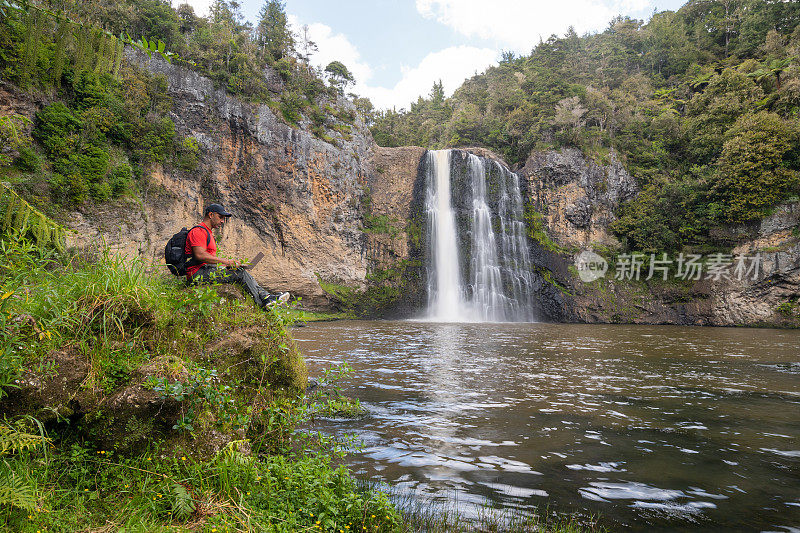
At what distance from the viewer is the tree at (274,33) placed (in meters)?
35.4

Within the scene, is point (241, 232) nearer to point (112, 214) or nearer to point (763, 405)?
point (112, 214)

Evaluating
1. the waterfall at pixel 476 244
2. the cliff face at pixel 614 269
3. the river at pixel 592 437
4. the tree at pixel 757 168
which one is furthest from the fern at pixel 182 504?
the tree at pixel 757 168

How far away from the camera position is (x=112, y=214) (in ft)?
66.1

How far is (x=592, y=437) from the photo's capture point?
17.0 feet

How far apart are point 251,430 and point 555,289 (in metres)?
28.9

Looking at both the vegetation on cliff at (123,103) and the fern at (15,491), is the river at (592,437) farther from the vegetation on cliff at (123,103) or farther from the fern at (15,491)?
the vegetation on cliff at (123,103)

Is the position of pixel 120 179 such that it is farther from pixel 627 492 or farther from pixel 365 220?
pixel 627 492

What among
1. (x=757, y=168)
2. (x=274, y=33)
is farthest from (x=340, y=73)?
(x=757, y=168)

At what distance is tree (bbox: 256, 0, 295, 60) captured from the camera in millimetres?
35375

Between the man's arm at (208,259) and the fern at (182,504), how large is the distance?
8.37ft

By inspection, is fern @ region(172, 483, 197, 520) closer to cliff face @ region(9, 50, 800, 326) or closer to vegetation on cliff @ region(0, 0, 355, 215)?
vegetation on cliff @ region(0, 0, 355, 215)

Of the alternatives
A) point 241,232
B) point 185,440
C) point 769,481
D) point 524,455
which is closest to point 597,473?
point 524,455

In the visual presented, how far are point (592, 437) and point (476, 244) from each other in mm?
25707

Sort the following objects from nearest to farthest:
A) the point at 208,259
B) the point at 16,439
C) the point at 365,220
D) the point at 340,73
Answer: the point at 16,439 < the point at 208,259 < the point at 365,220 < the point at 340,73
